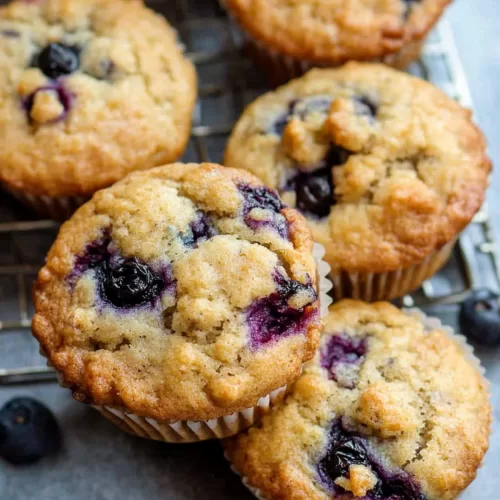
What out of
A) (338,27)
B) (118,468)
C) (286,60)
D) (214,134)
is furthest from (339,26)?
(118,468)

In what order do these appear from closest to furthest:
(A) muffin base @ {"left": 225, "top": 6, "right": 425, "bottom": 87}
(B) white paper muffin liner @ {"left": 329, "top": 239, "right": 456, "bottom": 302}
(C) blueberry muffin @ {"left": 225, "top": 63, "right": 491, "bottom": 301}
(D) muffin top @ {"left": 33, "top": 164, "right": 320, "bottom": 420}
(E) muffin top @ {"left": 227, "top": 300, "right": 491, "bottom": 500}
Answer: (D) muffin top @ {"left": 33, "top": 164, "right": 320, "bottom": 420}, (E) muffin top @ {"left": 227, "top": 300, "right": 491, "bottom": 500}, (C) blueberry muffin @ {"left": 225, "top": 63, "right": 491, "bottom": 301}, (B) white paper muffin liner @ {"left": 329, "top": 239, "right": 456, "bottom": 302}, (A) muffin base @ {"left": 225, "top": 6, "right": 425, "bottom": 87}

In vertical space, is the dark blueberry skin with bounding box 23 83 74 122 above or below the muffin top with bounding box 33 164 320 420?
above

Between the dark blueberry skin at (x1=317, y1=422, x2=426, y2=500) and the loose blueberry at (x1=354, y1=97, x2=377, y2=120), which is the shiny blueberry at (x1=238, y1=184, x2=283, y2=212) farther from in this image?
the dark blueberry skin at (x1=317, y1=422, x2=426, y2=500)

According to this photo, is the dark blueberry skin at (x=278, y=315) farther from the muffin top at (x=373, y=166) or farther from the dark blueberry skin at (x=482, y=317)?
the dark blueberry skin at (x=482, y=317)

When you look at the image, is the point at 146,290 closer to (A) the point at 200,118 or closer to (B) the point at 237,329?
(B) the point at 237,329

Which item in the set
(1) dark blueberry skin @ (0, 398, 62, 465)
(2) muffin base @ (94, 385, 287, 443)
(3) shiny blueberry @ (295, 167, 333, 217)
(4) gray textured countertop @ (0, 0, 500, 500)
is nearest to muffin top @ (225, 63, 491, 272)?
(3) shiny blueberry @ (295, 167, 333, 217)

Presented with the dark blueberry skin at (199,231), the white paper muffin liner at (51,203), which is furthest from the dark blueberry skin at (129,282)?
the white paper muffin liner at (51,203)
